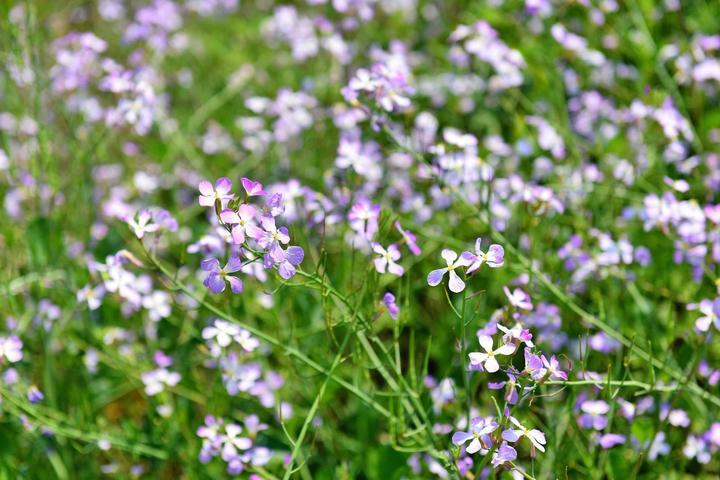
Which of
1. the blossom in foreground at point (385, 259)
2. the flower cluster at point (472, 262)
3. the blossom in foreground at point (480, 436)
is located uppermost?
the flower cluster at point (472, 262)

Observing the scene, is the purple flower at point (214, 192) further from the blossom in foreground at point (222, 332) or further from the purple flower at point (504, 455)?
the purple flower at point (504, 455)

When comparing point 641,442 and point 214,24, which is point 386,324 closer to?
point 641,442

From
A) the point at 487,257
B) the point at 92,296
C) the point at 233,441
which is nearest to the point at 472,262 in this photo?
the point at 487,257

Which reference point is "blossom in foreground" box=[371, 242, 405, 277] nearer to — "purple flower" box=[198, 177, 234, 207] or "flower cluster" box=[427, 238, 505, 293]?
"flower cluster" box=[427, 238, 505, 293]

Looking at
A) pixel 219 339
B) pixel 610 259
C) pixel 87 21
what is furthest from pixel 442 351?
pixel 87 21

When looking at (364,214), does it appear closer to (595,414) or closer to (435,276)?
(435,276)

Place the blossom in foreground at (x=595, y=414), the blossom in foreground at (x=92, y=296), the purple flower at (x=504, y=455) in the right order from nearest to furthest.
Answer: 1. the purple flower at (x=504, y=455)
2. the blossom in foreground at (x=595, y=414)
3. the blossom in foreground at (x=92, y=296)

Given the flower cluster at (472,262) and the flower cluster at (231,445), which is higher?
the flower cluster at (472,262)

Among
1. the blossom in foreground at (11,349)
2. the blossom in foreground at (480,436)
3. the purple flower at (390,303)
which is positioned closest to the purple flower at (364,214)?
the purple flower at (390,303)

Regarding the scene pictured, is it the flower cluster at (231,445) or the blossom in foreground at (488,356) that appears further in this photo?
the flower cluster at (231,445)
